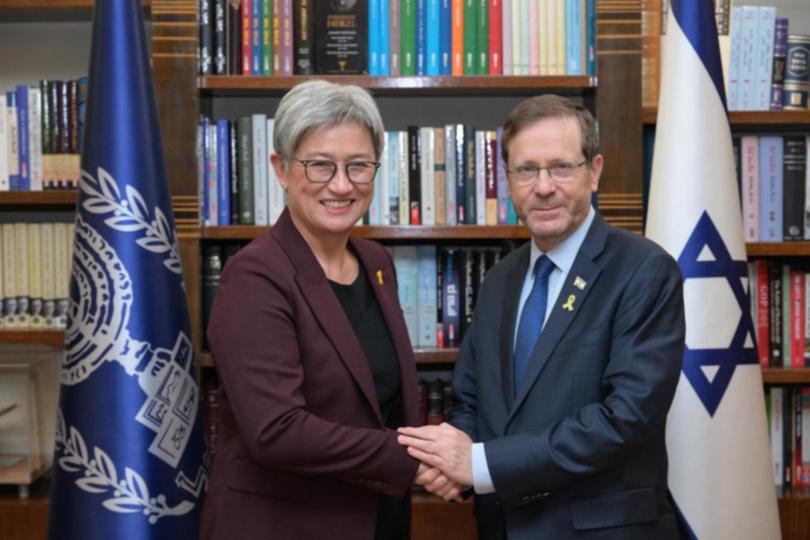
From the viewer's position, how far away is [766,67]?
8.97ft

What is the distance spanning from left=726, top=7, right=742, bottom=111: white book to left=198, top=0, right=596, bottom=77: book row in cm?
40

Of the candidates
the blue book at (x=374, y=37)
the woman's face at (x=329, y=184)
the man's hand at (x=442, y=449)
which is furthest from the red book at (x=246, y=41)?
the man's hand at (x=442, y=449)

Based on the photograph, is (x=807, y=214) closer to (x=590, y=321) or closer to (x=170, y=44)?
(x=590, y=321)

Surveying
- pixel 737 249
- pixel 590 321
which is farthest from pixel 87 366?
pixel 737 249

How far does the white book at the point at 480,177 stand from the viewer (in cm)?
273

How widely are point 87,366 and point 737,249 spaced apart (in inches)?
60.5

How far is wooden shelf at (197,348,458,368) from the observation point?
2656 mm

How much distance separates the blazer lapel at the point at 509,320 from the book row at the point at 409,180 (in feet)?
2.78

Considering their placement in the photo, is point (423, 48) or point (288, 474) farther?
point (423, 48)

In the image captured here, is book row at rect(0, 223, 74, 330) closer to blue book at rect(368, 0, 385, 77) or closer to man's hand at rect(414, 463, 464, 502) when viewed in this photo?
blue book at rect(368, 0, 385, 77)

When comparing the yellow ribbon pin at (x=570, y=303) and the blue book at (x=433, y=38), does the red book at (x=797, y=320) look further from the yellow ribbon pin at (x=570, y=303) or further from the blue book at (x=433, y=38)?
the yellow ribbon pin at (x=570, y=303)

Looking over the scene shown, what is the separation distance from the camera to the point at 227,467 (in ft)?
5.45

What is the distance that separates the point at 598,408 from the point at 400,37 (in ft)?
4.66

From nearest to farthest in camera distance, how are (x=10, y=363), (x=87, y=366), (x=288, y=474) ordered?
(x=288, y=474) < (x=87, y=366) < (x=10, y=363)
